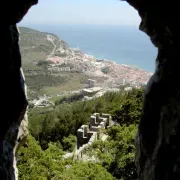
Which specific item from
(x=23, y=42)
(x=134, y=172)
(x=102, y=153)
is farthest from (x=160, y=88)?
(x=23, y=42)

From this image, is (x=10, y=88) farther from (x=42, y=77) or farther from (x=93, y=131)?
(x=42, y=77)

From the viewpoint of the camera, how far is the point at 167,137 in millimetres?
7230

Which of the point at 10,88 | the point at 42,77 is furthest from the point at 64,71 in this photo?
the point at 10,88

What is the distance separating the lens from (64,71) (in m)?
132

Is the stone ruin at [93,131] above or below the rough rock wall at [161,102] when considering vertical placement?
below

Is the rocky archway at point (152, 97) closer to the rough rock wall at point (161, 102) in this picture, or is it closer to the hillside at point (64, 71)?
the rough rock wall at point (161, 102)

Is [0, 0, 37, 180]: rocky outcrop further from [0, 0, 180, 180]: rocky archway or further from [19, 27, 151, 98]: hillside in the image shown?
[19, 27, 151, 98]: hillside

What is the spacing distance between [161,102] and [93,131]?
54.0ft

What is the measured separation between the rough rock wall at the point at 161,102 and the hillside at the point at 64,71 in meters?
87.8

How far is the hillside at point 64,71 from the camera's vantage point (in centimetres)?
10843

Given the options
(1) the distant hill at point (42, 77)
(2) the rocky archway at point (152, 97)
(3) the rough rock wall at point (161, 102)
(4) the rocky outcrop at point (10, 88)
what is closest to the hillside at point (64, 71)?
(1) the distant hill at point (42, 77)

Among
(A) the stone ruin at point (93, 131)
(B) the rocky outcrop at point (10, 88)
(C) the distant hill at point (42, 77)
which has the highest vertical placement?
(B) the rocky outcrop at point (10, 88)

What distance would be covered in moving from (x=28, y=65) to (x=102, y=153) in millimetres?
117253

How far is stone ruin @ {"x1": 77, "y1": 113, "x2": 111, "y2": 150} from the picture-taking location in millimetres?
23062
